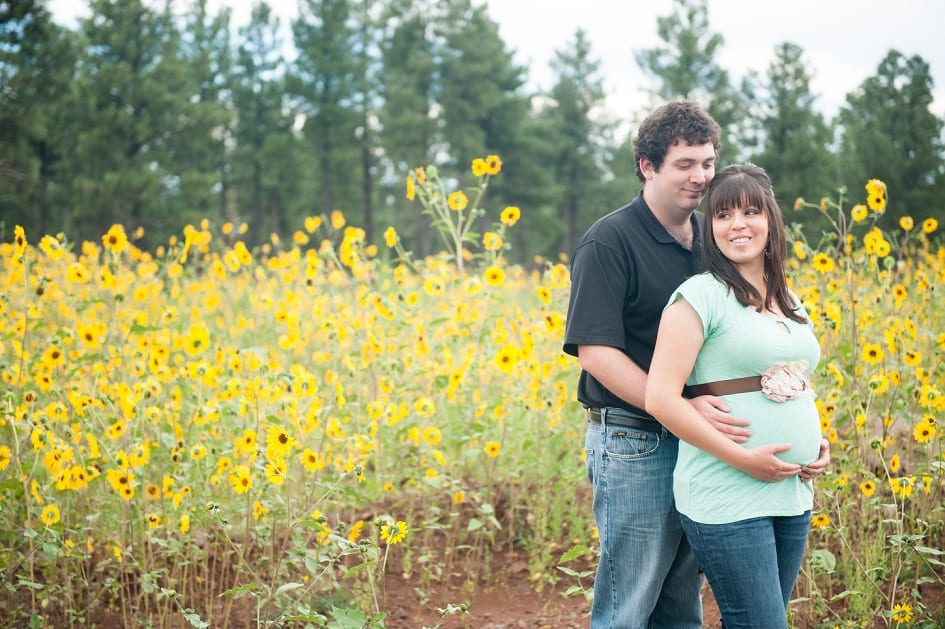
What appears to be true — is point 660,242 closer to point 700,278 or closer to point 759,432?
point 700,278

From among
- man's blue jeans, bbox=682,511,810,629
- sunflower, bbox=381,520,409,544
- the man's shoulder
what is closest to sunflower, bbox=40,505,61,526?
sunflower, bbox=381,520,409,544

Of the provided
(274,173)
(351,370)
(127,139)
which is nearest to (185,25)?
(274,173)

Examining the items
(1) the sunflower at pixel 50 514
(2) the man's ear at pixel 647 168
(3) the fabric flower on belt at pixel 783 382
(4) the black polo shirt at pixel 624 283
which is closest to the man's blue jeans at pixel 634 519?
(4) the black polo shirt at pixel 624 283

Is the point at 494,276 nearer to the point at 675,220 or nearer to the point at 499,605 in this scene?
the point at 499,605

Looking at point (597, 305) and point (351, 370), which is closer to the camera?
A: point (597, 305)

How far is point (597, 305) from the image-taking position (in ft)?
7.23

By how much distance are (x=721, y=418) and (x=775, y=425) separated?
0.14 m

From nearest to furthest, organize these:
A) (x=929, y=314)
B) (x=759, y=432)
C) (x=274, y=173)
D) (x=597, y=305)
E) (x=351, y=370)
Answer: (x=759, y=432) → (x=597, y=305) → (x=351, y=370) → (x=929, y=314) → (x=274, y=173)

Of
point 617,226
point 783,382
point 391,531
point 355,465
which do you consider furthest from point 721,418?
point 355,465

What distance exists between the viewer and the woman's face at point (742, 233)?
2096 mm

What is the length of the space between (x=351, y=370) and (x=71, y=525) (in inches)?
50.9

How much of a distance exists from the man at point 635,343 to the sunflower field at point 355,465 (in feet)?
1.60

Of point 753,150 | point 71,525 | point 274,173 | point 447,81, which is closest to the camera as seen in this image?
point 71,525

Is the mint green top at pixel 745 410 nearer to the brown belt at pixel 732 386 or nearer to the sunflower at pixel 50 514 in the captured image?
the brown belt at pixel 732 386
